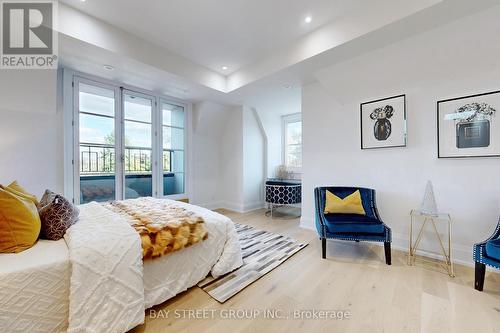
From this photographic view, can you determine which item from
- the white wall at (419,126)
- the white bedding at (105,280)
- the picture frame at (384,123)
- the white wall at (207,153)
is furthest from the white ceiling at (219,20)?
the white bedding at (105,280)

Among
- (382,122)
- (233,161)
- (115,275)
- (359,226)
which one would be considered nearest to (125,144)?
(233,161)

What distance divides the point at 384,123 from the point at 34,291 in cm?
365

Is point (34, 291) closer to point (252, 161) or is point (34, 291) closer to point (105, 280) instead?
point (105, 280)

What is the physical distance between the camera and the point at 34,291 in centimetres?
116

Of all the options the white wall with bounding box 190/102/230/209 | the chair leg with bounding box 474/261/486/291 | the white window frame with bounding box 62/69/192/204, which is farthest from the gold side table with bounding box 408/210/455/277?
the white window frame with bounding box 62/69/192/204

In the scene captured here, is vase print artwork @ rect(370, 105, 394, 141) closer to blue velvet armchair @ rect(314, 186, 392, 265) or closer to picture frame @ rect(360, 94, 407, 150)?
picture frame @ rect(360, 94, 407, 150)

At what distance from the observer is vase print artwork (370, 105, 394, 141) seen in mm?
2738

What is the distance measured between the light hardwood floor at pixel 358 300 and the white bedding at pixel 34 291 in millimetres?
515

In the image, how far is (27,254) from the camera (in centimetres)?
127

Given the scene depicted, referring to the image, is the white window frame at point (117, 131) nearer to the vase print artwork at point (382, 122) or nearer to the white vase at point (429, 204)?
the vase print artwork at point (382, 122)

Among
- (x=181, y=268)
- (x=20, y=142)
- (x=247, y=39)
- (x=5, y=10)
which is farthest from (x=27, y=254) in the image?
(x=247, y=39)

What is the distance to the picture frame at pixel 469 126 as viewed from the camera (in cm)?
209

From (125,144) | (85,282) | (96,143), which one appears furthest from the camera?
(125,144)

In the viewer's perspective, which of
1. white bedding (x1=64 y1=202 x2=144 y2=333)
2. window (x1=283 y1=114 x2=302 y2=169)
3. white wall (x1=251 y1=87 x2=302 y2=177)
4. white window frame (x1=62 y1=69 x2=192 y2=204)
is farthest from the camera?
window (x1=283 y1=114 x2=302 y2=169)
